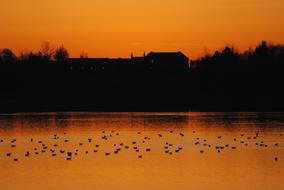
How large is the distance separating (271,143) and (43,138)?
14.2 m

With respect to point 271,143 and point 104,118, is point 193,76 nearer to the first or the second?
point 104,118

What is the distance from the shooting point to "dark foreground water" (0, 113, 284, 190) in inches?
1228

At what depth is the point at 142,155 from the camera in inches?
1565

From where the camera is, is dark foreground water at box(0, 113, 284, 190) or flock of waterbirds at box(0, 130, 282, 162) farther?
flock of waterbirds at box(0, 130, 282, 162)

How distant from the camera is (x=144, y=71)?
187750 millimetres

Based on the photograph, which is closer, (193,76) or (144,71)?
(193,76)

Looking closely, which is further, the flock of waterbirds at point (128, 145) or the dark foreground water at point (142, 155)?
the flock of waterbirds at point (128, 145)

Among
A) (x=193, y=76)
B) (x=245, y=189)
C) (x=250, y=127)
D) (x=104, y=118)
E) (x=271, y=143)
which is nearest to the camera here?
(x=245, y=189)

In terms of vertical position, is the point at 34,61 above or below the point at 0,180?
above

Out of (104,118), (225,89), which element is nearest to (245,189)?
(104,118)

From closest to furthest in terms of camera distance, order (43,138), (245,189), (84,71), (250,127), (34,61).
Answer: (245,189)
(43,138)
(250,127)
(34,61)
(84,71)

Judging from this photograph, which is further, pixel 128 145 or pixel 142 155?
pixel 128 145

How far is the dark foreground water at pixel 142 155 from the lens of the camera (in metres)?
31.2

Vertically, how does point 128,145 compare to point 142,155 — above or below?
above
